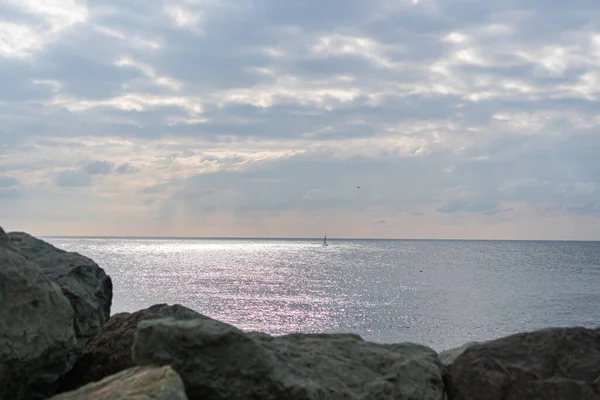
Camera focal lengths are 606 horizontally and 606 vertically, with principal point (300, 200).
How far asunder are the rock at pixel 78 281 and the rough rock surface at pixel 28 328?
1139 millimetres

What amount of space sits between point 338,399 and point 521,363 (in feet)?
8.29

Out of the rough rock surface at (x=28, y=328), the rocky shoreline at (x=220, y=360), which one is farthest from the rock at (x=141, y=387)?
the rough rock surface at (x=28, y=328)

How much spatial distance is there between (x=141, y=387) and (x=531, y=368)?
4.66 m

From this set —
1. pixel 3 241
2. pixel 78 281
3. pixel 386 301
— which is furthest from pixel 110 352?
pixel 386 301

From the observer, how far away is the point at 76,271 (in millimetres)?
8750

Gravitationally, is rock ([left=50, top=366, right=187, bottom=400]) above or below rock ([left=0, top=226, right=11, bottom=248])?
below

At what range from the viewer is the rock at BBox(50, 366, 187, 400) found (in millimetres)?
4812

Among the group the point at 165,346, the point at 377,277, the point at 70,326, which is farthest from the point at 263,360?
the point at 377,277

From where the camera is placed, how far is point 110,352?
7.41 m

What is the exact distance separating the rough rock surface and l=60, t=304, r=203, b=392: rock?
2.21ft

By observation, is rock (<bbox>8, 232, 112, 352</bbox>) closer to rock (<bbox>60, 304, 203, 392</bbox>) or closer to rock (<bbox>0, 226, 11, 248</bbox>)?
rock (<bbox>60, 304, 203, 392</bbox>)

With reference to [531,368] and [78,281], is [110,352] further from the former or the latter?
[531,368]

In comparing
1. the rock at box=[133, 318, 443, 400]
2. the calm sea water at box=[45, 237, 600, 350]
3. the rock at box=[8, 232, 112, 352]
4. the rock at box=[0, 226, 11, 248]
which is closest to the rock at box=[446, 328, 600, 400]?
the rock at box=[133, 318, 443, 400]

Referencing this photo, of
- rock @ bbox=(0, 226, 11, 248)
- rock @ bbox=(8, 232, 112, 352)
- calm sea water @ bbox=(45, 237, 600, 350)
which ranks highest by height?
rock @ bbox=(0, 226, 11, 248)
